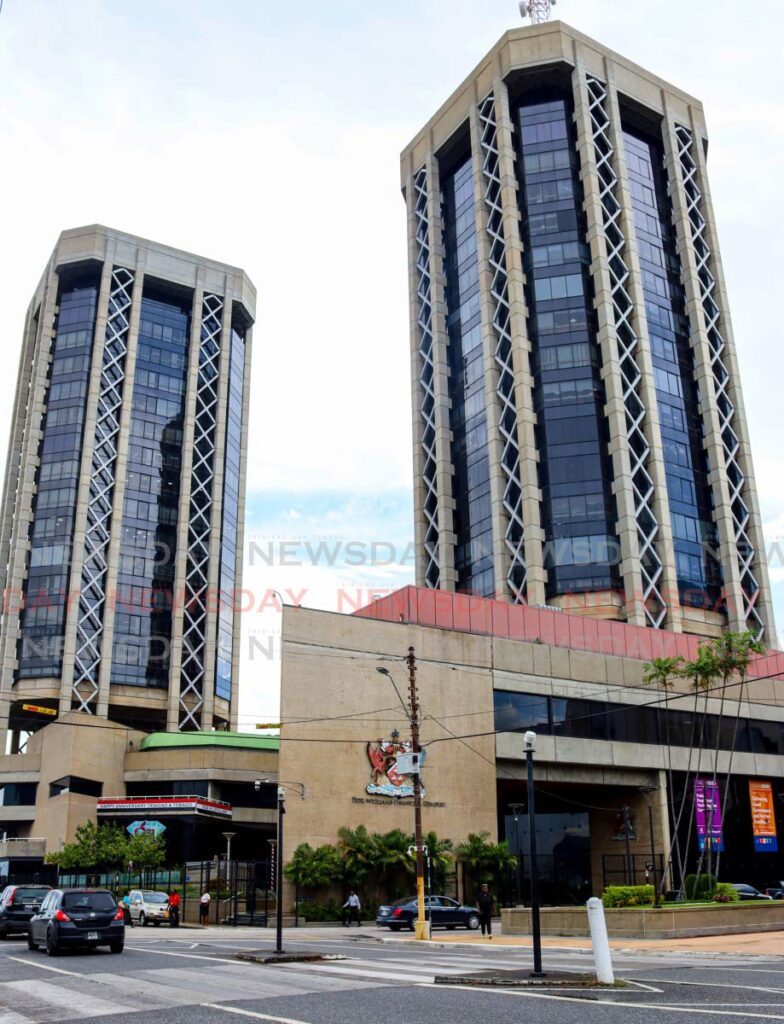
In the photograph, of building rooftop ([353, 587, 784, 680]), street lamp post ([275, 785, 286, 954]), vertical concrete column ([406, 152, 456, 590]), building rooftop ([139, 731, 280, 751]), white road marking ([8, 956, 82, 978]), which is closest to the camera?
white road marking ([8, 956, 82, 978])

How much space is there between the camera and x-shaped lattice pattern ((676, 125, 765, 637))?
93.3 metres

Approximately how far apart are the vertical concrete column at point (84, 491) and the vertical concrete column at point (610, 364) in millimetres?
63167

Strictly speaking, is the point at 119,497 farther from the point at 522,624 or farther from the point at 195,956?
the point at 195,956

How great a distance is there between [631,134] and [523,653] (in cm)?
7620

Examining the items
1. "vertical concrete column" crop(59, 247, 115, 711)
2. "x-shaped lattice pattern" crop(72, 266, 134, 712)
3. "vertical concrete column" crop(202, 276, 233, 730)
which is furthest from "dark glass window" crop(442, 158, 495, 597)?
"vertical concrete column" crop(59, 247, 115, 711)

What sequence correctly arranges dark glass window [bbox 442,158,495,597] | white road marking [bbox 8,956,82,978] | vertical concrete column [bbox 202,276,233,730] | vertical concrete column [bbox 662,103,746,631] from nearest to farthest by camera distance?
white road marking [bbox 8,956,82,978], vertical concrete column [bbox 662,103,746,631], dark glass window [bbox 442,158,495,597], vertical concrete column [bbox 202,276,233,730]

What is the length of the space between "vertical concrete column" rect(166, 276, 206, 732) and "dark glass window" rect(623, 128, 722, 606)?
61.5 meters

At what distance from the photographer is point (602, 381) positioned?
92.8m

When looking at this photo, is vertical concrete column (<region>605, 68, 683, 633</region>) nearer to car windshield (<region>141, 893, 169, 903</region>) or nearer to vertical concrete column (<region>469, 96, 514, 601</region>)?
vertical concrete column (<region>469, 96, 514, 601</region>)

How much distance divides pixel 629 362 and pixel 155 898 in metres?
68.8

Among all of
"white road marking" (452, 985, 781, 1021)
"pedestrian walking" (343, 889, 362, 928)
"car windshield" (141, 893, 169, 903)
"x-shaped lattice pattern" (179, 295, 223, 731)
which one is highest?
"x-shaped lattice pattern" (179, 295, 223, 731)

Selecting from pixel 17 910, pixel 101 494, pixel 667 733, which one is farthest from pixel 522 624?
pixel 101 494

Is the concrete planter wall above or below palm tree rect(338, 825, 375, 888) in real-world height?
below

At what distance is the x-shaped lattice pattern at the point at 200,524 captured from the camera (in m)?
119
